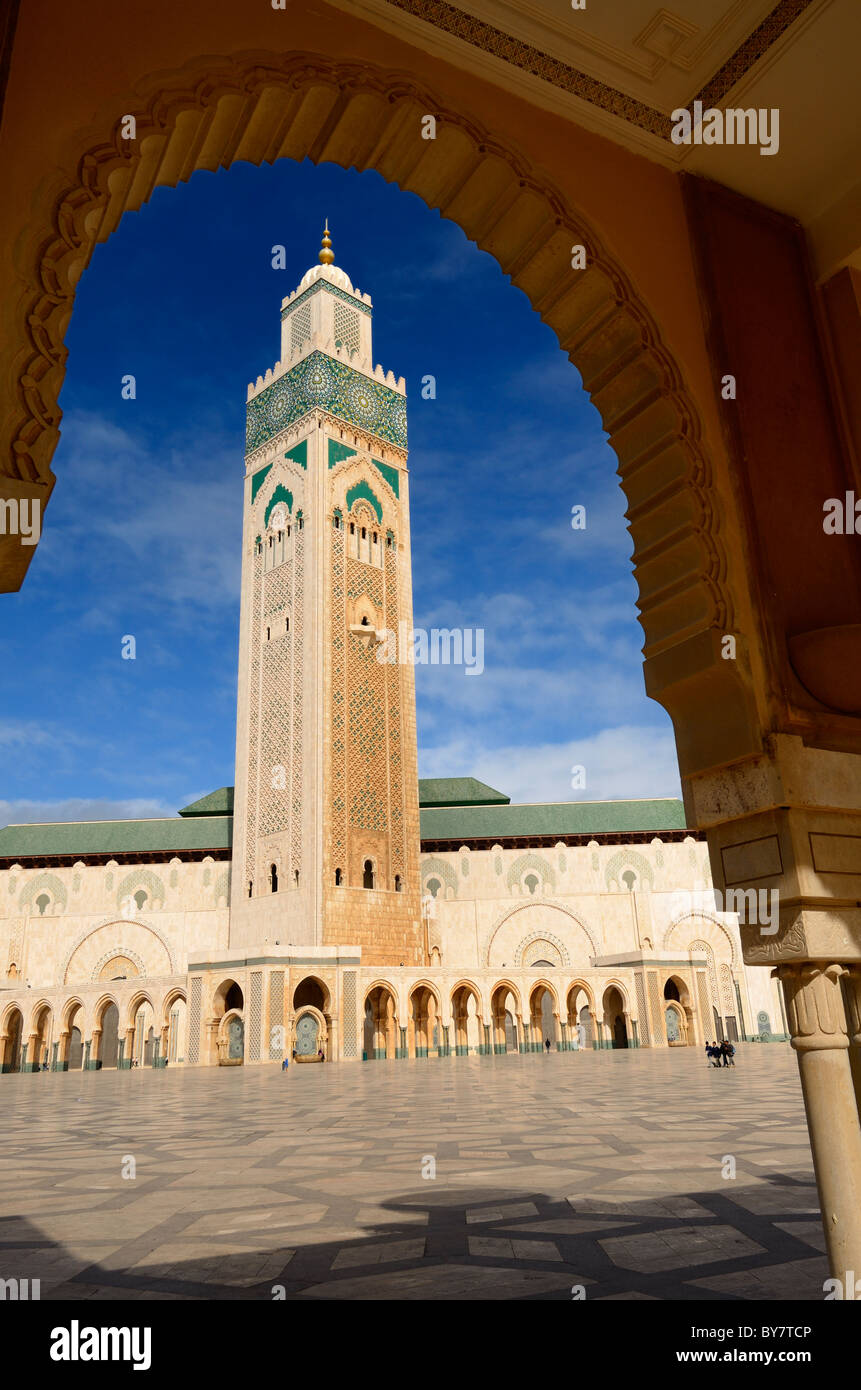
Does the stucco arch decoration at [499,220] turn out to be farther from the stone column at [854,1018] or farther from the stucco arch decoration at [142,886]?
the stucco arch decoration at [142,886]

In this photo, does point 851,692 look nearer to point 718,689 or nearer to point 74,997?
point 718,689

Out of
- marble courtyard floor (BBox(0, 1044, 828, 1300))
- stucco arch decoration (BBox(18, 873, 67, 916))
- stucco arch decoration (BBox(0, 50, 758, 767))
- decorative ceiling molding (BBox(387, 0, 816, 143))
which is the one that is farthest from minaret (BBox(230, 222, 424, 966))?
Answer: decorative ceiling molding (BBox(387, 0, 816, 143))

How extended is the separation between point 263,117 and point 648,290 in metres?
1.13

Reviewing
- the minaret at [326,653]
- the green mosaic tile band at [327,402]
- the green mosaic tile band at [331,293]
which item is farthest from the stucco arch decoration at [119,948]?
the green mosaic tile band at [331,293]

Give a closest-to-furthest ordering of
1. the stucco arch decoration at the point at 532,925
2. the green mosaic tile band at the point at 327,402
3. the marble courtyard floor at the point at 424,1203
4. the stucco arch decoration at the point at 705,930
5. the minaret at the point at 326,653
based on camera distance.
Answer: the marble courtyard floor at the point at 424,1203 → the minaret at the point at 326,653 → the green mosaic tile band at the point at 327,402 → the stucco arch decoration at the point at 532,925 → the stucco arch decoration at the point at 705,930

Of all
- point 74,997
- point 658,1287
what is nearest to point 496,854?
point 74,997

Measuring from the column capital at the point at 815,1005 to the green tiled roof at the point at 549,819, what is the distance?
Answer: 2425 cm

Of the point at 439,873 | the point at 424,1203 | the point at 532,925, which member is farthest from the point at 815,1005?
the point at 439,873

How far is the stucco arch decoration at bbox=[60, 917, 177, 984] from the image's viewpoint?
24.3 m

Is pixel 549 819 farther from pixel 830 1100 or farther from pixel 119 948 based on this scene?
pixel 830 1100

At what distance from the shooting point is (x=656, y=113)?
272 cm

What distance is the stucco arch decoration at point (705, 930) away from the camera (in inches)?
1000

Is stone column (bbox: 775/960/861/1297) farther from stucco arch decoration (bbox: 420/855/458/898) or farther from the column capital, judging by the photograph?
stucco arch decoration (bbox: 420/855/458/898)

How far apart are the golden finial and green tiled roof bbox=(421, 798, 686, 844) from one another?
1546cm
